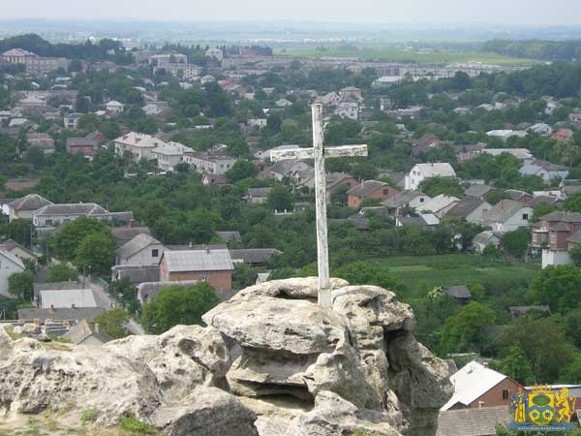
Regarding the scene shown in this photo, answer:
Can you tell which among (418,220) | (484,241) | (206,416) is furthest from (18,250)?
(206,416)

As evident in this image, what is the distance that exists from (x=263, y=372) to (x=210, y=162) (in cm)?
4807

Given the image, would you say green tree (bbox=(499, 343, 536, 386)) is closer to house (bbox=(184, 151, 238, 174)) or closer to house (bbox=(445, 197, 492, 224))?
house (bbox=(445, 197, 492, 224))

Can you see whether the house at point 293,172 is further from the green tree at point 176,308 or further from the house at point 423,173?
the green tree at point 176,308

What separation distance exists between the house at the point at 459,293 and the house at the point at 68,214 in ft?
41.3

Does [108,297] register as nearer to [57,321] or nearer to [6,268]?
[6,268]

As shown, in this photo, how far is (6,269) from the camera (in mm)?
31281

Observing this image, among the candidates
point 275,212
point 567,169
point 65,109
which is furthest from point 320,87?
point 275,212

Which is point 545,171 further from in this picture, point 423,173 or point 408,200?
point 408,200

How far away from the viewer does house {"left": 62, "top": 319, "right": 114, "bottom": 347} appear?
21.4 meters

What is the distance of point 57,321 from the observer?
25172 mm

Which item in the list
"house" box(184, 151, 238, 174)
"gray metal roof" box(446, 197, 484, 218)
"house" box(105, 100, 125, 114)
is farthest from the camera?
"house" box(105, 100, 125, 114)

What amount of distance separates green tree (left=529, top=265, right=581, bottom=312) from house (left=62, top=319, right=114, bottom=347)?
31.7 ft

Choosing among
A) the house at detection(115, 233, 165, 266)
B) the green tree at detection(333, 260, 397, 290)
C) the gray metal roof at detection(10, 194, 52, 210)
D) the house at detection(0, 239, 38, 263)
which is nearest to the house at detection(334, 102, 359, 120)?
the gray metal roof at detection(10, 194, 52, 210)

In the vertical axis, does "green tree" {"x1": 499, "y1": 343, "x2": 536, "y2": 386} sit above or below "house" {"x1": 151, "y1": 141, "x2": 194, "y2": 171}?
above
